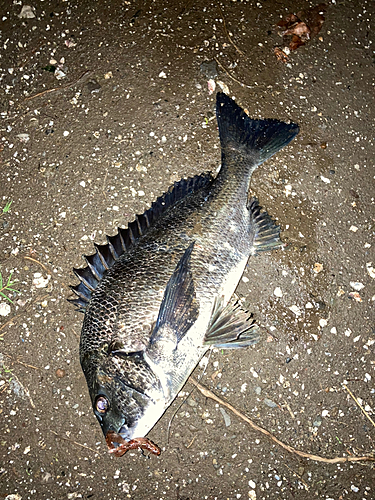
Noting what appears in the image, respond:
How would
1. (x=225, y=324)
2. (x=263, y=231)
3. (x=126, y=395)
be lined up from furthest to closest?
(x=263, y=231)
(x=225, y=324)
(x=126, y=395)

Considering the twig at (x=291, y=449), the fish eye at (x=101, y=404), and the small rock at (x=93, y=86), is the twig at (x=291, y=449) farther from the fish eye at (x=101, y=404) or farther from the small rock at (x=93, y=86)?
the small rock at (x=93, y=86)

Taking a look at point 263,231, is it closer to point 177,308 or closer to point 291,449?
point 177,308

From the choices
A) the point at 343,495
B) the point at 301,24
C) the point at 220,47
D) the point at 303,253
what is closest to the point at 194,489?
the point at 343,495

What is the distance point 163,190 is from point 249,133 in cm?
93

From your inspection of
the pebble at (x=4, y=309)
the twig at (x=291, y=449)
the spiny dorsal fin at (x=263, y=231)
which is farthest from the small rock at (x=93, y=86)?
the twig at (x=291, y=449)

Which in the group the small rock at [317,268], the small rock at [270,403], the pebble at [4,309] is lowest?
the small rock at [270,403]

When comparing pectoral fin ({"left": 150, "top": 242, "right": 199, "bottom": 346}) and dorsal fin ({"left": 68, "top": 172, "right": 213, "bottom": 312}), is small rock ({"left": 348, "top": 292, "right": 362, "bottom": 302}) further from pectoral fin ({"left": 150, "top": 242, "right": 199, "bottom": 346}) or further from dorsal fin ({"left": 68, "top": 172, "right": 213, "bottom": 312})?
dorsal fin ({"left": 68, "top": 172, "right": 213, "bottom": 312})

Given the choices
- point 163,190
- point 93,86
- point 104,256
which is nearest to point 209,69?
point 93,86

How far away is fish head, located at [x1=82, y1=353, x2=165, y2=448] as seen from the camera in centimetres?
262

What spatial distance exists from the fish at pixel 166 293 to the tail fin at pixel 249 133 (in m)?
0.01

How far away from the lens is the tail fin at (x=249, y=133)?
11.0ft

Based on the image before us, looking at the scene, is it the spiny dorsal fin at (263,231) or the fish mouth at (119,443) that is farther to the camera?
the spiny dorsal fin at (263,231)

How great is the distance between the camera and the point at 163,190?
3.69 metres

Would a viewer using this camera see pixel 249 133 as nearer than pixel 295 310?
Yes
